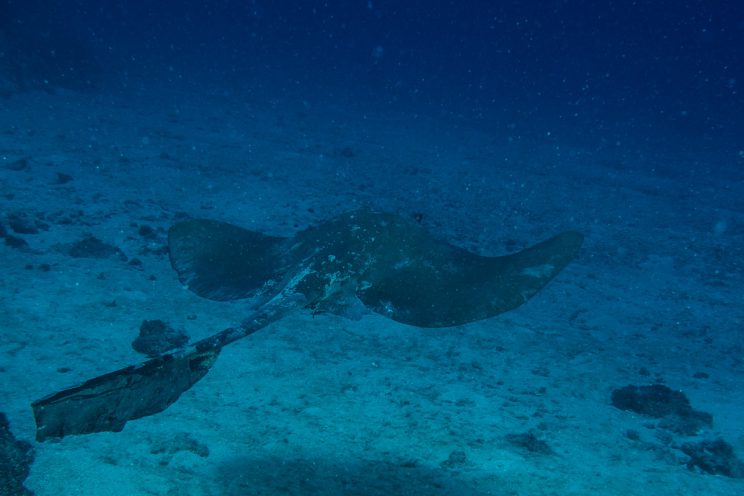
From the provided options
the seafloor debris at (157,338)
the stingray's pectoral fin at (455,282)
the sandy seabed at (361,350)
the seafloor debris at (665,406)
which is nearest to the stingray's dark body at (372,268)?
the stingray's pectoral fin at (455,282)

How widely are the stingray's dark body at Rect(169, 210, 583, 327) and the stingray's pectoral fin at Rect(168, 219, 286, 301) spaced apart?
1 cm

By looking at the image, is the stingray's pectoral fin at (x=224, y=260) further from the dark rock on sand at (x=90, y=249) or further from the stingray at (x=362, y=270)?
the dark rock on sand at (x=90, y=249)

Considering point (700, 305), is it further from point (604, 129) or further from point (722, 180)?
point (604, 129)

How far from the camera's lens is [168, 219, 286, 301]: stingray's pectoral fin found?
16.2ft

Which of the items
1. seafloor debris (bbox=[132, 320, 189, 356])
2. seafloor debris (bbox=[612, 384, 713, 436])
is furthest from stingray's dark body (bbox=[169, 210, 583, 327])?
seafloor debris (bbox=[612, 384, 713, 436])

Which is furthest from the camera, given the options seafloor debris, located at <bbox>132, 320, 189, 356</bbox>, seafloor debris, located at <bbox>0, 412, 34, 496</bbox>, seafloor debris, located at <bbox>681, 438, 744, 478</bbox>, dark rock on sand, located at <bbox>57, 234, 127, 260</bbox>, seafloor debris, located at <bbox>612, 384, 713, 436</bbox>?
dark rock on sand, located at <bbox>57, 234, 127, 260</bbox>

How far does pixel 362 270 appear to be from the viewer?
4961mm

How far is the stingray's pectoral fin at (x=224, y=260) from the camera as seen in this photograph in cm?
493

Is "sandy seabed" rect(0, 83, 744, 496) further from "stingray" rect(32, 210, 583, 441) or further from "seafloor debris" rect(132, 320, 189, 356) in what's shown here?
"stingray" rect(32, 210, 583, 441)

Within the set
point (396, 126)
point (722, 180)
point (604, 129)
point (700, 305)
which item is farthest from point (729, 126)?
point (700, 305)

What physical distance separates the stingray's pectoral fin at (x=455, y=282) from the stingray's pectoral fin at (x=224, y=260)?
3.93ft

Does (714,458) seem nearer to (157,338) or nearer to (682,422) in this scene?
(682,422)

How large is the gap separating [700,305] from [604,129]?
26.3m

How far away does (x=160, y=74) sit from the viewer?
Result: 91.0 ft
